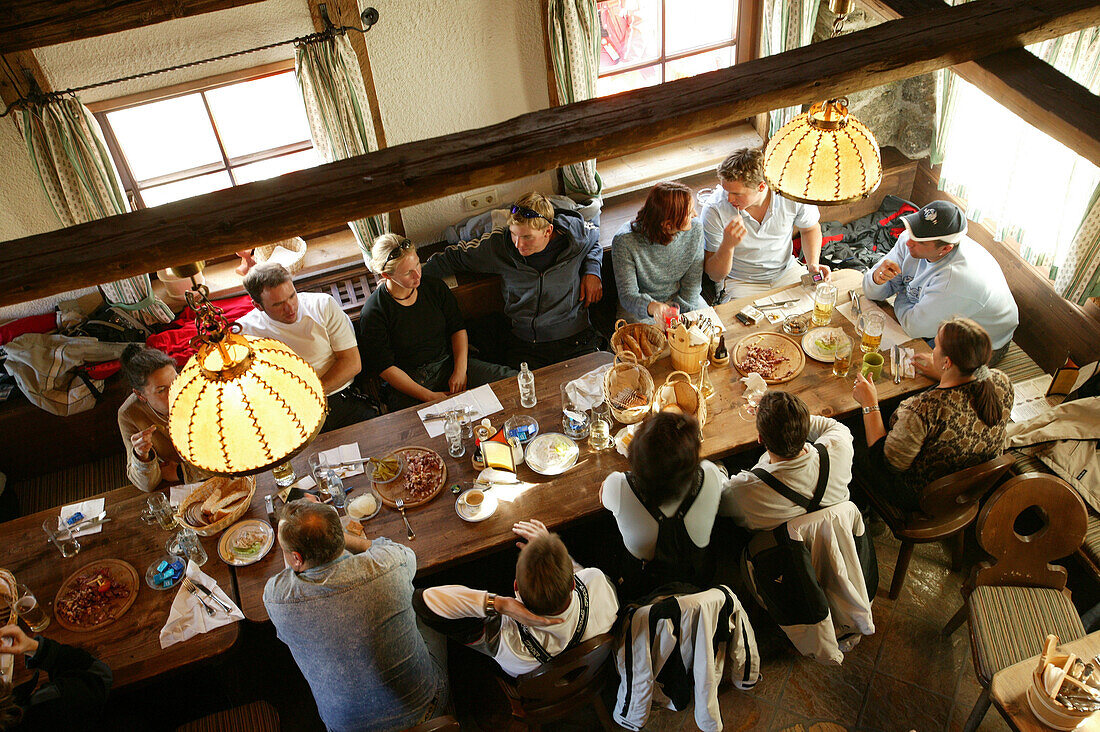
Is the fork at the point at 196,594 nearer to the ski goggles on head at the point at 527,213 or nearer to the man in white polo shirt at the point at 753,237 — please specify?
the ski goggles on head at the point at 527,213

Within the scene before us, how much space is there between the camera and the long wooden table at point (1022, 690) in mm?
2424

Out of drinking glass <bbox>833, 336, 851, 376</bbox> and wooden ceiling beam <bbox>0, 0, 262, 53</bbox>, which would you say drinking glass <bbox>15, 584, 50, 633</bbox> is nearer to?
wooden ceiling beam <bbox>0, 0, 262, 53</bbox>

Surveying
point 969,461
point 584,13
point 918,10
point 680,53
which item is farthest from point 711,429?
point 680,53

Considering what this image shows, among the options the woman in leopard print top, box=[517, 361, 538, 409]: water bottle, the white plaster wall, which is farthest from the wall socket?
the woman in leopard print top

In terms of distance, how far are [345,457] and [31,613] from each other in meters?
1.33

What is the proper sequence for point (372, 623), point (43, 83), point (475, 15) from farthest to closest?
point (475, 15)
point (43, 83)
point (372, 623)

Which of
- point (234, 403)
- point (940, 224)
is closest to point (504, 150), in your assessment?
point (234, 403)

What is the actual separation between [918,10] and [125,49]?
3944mm

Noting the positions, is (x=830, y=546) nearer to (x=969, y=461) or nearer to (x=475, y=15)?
(x=969, y=461)

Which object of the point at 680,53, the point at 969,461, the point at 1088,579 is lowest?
the point at 1088,579

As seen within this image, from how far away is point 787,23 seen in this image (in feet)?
16.3

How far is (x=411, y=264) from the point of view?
4.08m

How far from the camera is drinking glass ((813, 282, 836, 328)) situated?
3.85m

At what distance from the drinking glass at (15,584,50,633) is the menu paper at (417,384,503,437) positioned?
1692 millimetres
